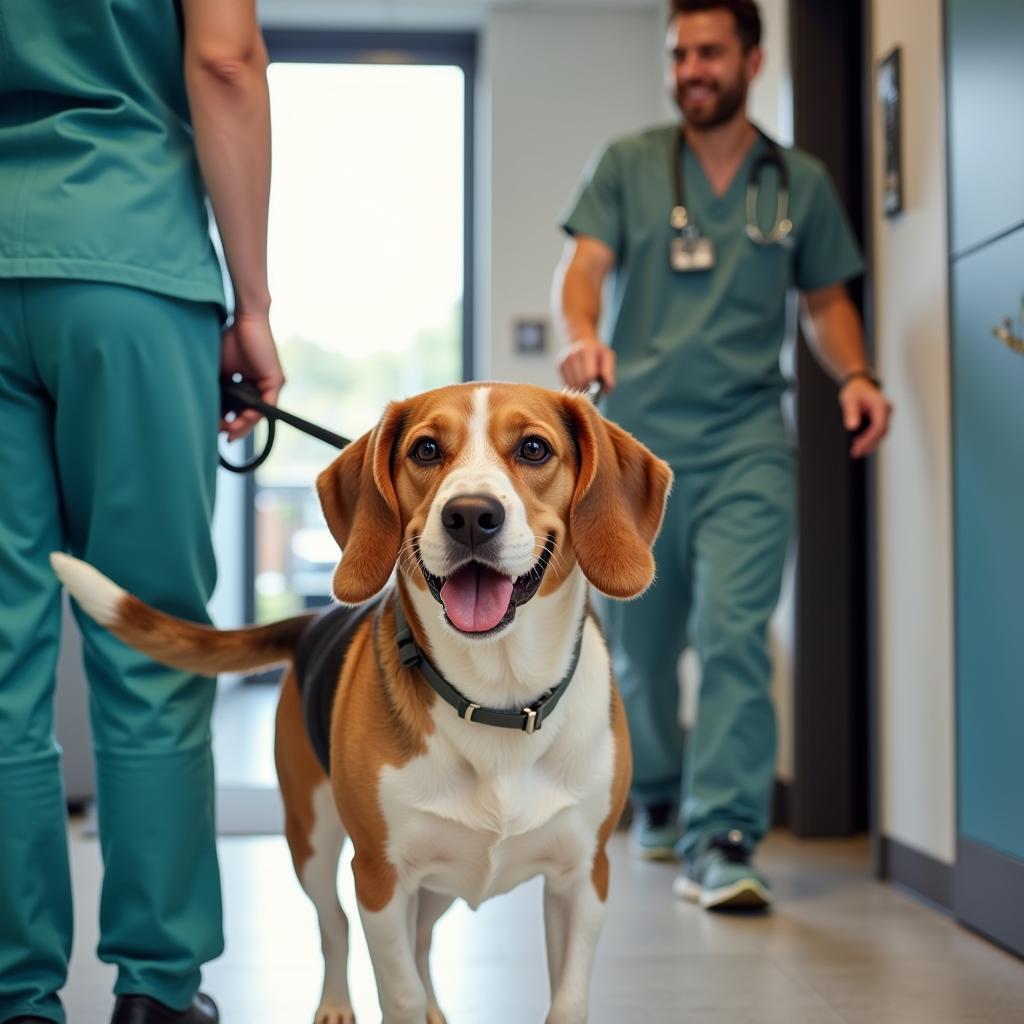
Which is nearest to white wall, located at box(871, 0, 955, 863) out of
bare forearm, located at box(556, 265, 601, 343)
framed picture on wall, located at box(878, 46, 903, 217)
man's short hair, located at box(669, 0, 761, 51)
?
framed picture on wall, located at box(878, 46, 903, 217)

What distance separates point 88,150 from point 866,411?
171cm

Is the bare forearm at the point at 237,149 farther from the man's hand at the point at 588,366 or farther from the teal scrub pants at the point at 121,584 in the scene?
the man's hand at the point at 588,366

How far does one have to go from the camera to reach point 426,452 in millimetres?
1548

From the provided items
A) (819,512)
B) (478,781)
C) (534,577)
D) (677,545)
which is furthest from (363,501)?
(819,512)

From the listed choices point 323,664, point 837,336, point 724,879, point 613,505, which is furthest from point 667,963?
point 837,336

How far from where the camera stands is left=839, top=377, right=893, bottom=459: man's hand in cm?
269

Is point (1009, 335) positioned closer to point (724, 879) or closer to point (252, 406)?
point (724, 879)

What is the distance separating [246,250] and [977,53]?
1470 mm

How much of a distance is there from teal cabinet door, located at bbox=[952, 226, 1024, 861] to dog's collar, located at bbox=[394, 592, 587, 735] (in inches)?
42.6

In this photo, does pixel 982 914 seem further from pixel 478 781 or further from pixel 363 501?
pixel 363 501

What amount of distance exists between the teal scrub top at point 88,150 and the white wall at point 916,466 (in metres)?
1.64

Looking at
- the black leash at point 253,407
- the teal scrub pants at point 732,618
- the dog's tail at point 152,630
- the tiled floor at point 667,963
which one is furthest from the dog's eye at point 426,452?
the teal scrub pants at point 732,618

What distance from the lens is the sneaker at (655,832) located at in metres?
3.08

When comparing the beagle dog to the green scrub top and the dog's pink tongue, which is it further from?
the green scrub top
